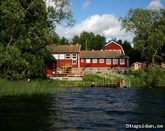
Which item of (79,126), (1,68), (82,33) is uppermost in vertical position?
(82,33)

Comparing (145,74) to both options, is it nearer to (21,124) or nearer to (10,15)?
(10,15)

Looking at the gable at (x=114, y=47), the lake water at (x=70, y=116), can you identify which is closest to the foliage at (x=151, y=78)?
the lake water at (x=70, y=116)

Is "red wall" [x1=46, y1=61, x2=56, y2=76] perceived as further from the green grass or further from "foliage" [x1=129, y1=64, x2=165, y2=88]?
the green grass

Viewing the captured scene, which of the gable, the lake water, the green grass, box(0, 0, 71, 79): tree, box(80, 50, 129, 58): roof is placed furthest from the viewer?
the gable

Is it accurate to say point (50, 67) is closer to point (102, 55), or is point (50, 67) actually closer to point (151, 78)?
point (102, 55)

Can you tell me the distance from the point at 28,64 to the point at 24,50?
3.32 m

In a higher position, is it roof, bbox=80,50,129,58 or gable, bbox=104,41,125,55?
gable, bbox=104,41,125,55

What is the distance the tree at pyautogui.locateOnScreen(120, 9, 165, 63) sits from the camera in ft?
294

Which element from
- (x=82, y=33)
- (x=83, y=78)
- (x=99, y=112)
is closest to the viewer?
(x=99, y=112)

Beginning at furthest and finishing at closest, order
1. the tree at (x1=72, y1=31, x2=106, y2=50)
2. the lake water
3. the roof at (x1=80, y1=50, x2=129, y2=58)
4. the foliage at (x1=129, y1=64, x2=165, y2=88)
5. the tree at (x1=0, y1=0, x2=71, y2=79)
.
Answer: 1. the tree at (x1=72, y1=31, x2=106, y2=50)
2. the roof at (x1=80, y1=50, x2=129, y2=58)
3. the foliage at (x1=129, y1=64, x2=165, y2=88)
4. the tree at (x1=0, y1=0, x2=71, y2=79)
5. the lake water

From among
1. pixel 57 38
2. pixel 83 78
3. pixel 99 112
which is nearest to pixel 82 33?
pixel 83 78

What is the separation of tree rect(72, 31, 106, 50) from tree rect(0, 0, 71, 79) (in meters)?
107

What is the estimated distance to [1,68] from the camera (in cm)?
4475

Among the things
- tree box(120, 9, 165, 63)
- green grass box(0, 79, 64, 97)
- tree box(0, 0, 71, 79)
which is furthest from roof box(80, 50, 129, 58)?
green grass box(0, 79, 64, 97)
